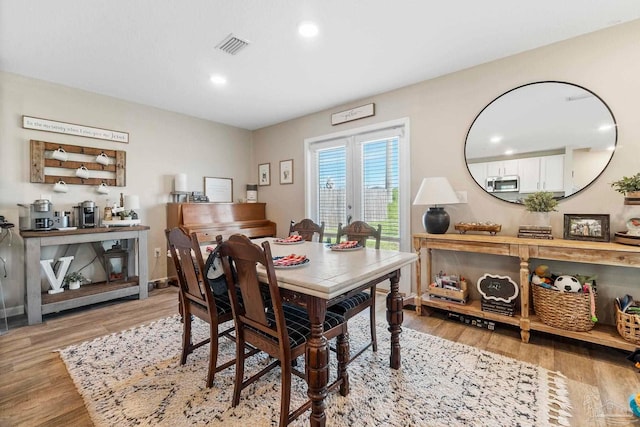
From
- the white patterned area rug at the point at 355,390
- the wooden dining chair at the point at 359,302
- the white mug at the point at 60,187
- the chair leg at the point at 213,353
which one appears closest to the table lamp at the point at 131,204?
the white mug at the point at 60,187

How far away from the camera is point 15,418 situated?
1525mm

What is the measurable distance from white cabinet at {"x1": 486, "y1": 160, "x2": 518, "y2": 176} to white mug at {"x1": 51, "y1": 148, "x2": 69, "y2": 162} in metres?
4.53

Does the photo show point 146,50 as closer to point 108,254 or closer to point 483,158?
point 108,254

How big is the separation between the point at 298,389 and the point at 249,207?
3320 mm

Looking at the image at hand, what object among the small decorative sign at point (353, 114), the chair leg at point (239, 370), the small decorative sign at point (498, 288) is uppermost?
the small decorative sign at point (353, 114)

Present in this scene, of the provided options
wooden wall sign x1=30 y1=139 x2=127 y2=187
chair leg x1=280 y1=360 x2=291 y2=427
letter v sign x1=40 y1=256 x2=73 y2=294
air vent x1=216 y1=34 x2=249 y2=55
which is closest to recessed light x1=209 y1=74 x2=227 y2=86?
air vent x1=216 y1=34 x2=249 y2=55

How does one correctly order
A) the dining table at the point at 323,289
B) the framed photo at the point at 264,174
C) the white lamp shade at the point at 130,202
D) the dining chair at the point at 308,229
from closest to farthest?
the dining table at the point at 323,289 < the dining chair at the point at 308,229 < the white lamp shade at the point at 130,202 < the framed photo at the point at 264,174

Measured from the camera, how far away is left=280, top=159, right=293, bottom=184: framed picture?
4.52 meters

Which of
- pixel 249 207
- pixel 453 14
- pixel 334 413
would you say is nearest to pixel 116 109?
pixel 249 207

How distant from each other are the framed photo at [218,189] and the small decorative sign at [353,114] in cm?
206

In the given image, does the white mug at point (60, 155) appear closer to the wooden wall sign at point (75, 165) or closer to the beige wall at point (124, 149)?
the wooden wall sign at point (75, 165)

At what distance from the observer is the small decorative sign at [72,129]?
3.02 metres

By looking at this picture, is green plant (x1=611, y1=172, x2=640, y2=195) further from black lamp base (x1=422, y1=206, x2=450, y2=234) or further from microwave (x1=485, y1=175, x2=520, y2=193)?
black lamp base (x1=422, y1=206, x2=450, y2=234)

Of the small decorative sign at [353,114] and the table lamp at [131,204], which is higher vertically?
the small decorative sign at [353,114]
